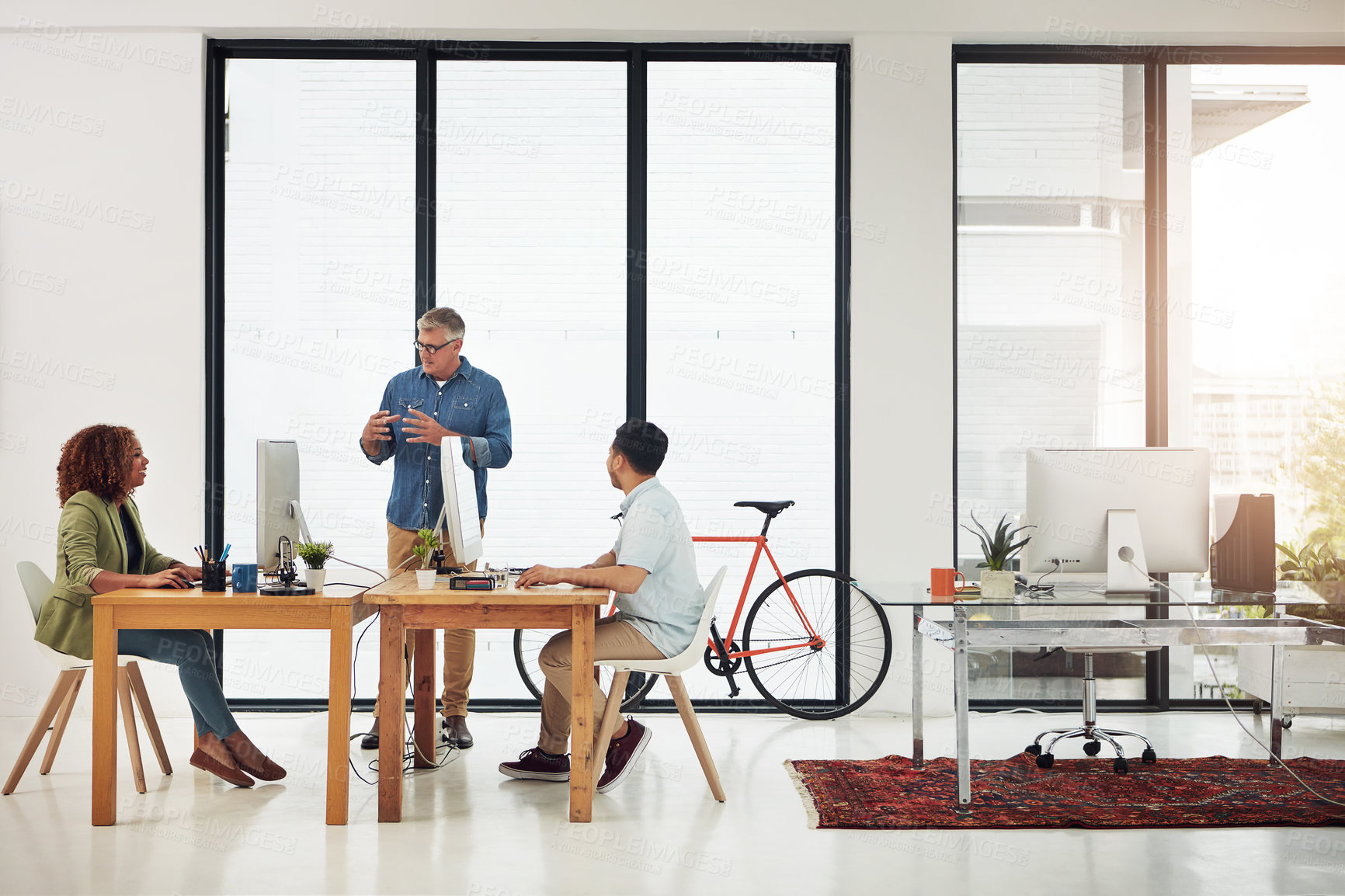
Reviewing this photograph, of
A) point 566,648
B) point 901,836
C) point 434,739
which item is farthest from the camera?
point 434,739

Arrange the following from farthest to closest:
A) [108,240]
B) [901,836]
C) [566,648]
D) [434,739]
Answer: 1. [108,240]
2. [434,739]
3. [566,648]
4. [901,836]

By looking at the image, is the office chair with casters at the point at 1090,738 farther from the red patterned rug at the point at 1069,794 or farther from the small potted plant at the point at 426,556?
the small potted plant at the point at 426,556

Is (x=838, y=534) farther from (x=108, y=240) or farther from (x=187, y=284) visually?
(x=108, y=240)

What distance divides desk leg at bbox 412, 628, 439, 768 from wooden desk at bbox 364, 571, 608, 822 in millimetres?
567

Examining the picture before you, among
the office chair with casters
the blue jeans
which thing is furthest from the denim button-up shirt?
the office chair with casters

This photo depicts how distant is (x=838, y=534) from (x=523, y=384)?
1.63m

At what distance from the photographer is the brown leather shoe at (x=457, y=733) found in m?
3.81

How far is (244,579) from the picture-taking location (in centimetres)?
292

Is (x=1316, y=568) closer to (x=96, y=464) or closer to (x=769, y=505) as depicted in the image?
(x=769, y=505)

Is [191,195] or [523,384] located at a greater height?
[191,195]

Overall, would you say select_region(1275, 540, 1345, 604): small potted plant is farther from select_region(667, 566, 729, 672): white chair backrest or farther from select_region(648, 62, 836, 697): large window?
select_region(667, 566, 729, 672): white chair backrest

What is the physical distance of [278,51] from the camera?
14.7ft

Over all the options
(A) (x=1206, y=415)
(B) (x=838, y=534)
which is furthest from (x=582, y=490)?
(A) (x=1206, y=415)

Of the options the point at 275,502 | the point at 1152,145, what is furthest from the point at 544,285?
the point at 1152,145
